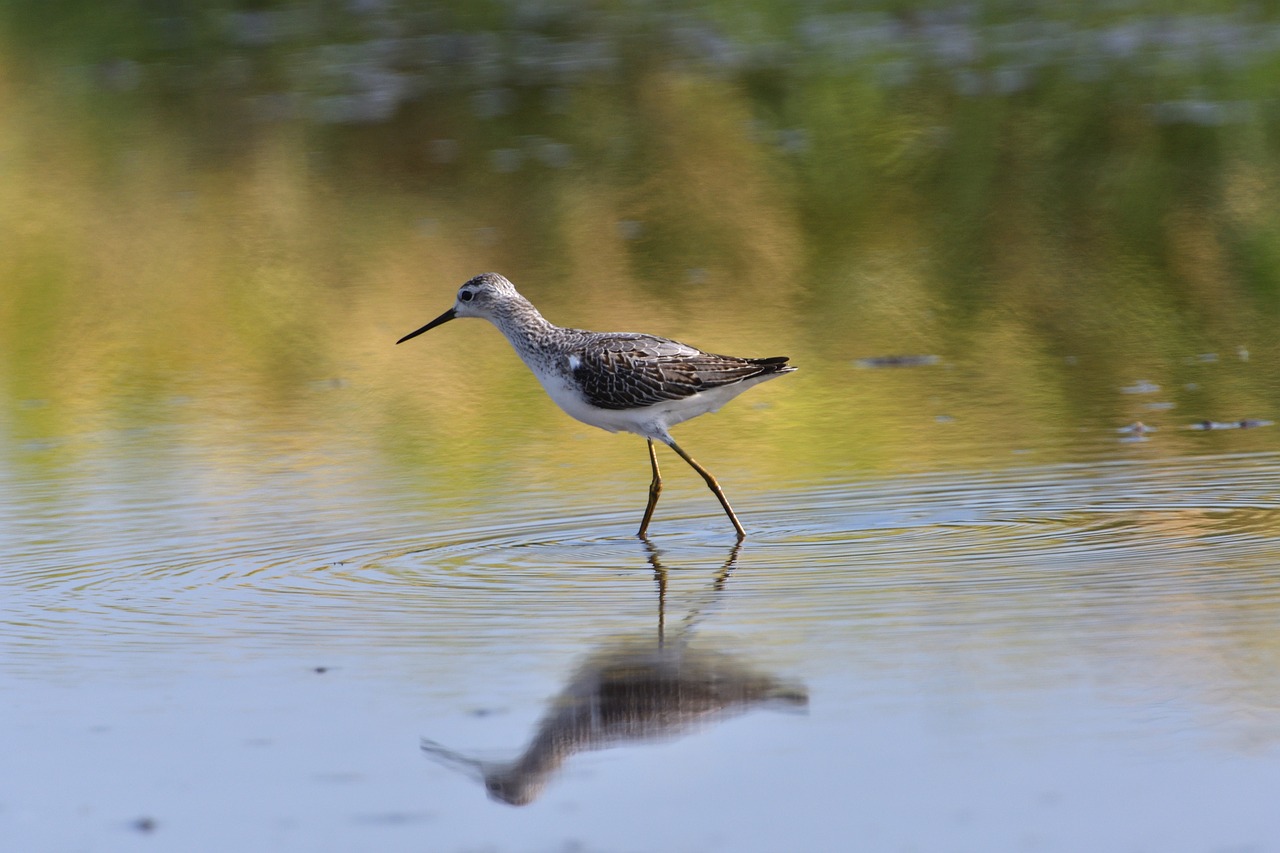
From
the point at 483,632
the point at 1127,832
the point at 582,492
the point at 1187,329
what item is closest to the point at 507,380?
the point at 582,492

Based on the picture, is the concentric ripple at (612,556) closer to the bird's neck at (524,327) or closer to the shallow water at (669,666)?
the shallow water at (669,666)

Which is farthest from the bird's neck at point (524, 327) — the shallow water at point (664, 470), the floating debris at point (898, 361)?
the floating debris at point (898, 361)

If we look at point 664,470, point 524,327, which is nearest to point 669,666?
point 524,327

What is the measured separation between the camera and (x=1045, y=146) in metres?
17.4

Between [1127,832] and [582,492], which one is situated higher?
[1127,832]

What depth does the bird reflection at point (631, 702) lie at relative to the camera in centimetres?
510

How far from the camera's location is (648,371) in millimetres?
8484

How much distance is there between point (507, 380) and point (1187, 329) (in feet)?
13.2

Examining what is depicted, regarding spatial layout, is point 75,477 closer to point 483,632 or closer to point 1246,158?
point 483,632

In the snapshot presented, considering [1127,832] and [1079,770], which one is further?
[1079,770]

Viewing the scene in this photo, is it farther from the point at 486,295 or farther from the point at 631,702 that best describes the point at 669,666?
the point at 486,295

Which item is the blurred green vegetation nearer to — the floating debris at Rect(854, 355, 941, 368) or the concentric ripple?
the floating debris at Rect(854, 355, 941, 368)

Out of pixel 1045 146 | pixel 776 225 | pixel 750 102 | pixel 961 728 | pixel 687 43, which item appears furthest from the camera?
pixel 687 43

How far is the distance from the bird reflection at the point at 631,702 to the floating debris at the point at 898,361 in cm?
517
